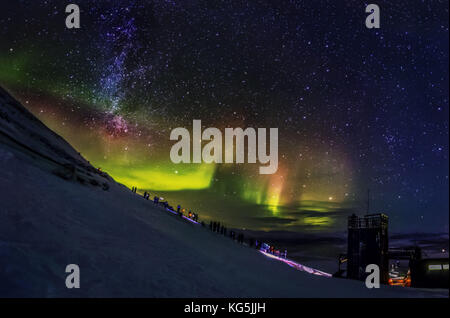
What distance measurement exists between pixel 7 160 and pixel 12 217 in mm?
10591

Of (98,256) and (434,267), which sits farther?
(434,267)

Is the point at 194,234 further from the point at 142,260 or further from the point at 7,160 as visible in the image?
the point at 7,160

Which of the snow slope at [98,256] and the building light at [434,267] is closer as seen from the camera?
the snow slope at [98,256]

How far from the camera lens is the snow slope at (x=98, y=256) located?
8.69 meters

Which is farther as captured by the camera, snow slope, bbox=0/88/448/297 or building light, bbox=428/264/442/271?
building light, bbox=428/264/442/271

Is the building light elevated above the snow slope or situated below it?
Answer: below

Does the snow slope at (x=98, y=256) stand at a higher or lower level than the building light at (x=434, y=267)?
higher

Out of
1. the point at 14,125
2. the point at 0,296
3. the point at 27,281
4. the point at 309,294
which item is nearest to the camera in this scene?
the point at 0,296

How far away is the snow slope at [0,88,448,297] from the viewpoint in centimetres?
869

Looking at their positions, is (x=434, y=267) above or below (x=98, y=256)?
below

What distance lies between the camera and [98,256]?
11.1 metres

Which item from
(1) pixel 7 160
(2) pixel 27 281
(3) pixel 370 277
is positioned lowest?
(3) pixel 370 277
